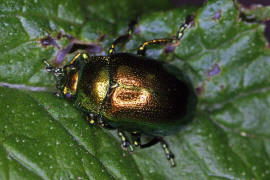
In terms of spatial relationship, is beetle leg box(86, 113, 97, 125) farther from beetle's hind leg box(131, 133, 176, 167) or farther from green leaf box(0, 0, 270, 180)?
beetle's hind leg box(131, 133, 176, 167)

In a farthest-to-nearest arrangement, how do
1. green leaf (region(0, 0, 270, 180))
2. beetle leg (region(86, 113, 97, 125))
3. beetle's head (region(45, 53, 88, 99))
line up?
beetle's head (region(45, 53, 88, 99)) < beetle leg (region(86, 113, 97, 125)) < green leaf (region(0, 0, 270, 180))

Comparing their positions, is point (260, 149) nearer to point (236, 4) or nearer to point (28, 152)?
point (236, 4)

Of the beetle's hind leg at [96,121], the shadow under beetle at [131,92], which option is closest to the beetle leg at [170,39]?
the shadow under beetle at [131,92]

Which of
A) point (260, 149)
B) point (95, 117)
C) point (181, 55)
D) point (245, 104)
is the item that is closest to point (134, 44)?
point (181, 55)

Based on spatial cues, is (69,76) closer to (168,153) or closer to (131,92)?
(131,92)

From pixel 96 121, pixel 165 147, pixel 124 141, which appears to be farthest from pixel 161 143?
pixel 96 121

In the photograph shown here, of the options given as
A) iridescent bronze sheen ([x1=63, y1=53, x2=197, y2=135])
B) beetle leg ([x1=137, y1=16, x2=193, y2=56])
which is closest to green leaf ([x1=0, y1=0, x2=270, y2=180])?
beetle leg ([x1=137, y1=16, x2=193, y2=56])
